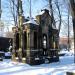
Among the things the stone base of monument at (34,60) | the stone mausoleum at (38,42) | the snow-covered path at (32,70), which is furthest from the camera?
the stone mausoleum at (38,42)

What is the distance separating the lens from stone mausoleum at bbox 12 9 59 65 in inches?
912

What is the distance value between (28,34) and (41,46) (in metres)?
2.41

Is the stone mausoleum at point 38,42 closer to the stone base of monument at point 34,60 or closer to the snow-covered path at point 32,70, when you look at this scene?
the stone base of monument at point 34,60

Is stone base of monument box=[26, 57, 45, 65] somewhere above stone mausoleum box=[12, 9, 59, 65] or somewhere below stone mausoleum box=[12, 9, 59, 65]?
below

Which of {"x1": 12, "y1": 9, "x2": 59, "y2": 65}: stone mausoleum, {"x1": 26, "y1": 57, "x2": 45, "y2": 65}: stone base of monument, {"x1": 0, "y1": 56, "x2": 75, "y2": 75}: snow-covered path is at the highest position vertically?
{"x1": 12, "y1": 9, "x2": 59, "y2": 65}: stone mausoleum

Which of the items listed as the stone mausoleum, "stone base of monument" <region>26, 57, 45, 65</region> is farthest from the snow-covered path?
the stone mausoleum

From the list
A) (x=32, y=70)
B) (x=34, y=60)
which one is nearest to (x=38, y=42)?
(x=34, y=60)

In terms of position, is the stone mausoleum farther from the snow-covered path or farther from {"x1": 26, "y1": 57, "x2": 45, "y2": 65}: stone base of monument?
the snow-covered path

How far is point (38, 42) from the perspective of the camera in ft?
80.8

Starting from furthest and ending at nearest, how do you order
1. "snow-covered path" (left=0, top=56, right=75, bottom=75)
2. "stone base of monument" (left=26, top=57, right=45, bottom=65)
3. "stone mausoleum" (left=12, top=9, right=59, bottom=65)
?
1. "stone mausoleum" (left=12, top=9, right=59, bottom=65)
2. "stone base of monument" (left=26, top=57, right=45, bottom=65)
3. "snow-covered path" (left=0, top=56, right=75, bottom=75)

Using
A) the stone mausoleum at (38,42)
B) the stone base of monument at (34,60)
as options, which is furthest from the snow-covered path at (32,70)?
the stone mausoleum at (38,42)

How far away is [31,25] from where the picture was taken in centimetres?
2323

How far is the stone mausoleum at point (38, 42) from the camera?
912 inches

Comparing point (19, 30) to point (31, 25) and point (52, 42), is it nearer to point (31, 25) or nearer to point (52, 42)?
point (31, 25)
